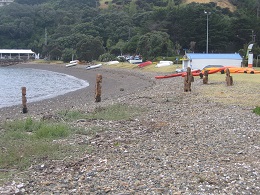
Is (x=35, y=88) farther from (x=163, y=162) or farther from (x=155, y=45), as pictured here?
(x=155, y=45)

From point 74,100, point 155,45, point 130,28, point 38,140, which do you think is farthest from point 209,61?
point 130,28

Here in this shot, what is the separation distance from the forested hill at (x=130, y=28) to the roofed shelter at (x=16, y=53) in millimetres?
3825

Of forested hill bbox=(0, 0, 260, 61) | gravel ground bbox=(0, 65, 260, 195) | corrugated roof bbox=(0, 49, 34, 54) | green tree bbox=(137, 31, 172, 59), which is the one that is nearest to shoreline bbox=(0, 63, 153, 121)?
gravel ground bbox=(0, 65, 260, 195)

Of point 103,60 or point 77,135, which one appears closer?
point 77,135

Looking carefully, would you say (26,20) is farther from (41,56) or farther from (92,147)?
(92,147)

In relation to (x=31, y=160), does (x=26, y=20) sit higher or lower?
higher

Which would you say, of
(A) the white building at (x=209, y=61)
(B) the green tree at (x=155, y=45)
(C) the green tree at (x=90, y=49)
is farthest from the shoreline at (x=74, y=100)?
(C) the green tree at (x=90, y=49)

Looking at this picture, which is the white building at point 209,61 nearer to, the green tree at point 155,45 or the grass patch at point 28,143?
the green tree at point 155,45

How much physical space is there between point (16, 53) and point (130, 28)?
1968 inches

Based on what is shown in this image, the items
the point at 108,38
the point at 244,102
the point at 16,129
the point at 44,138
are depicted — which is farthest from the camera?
the point at 108,38

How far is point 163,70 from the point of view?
55594mm

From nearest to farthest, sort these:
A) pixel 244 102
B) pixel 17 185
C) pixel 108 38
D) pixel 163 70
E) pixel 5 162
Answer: pixel 17 185, pixel 5 162, pixel 244 102, pixel 163 70, pixel 108 38

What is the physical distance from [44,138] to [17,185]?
4.44 meters

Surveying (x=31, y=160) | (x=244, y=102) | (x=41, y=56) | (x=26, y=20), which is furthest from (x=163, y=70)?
(x=26, y=20)
